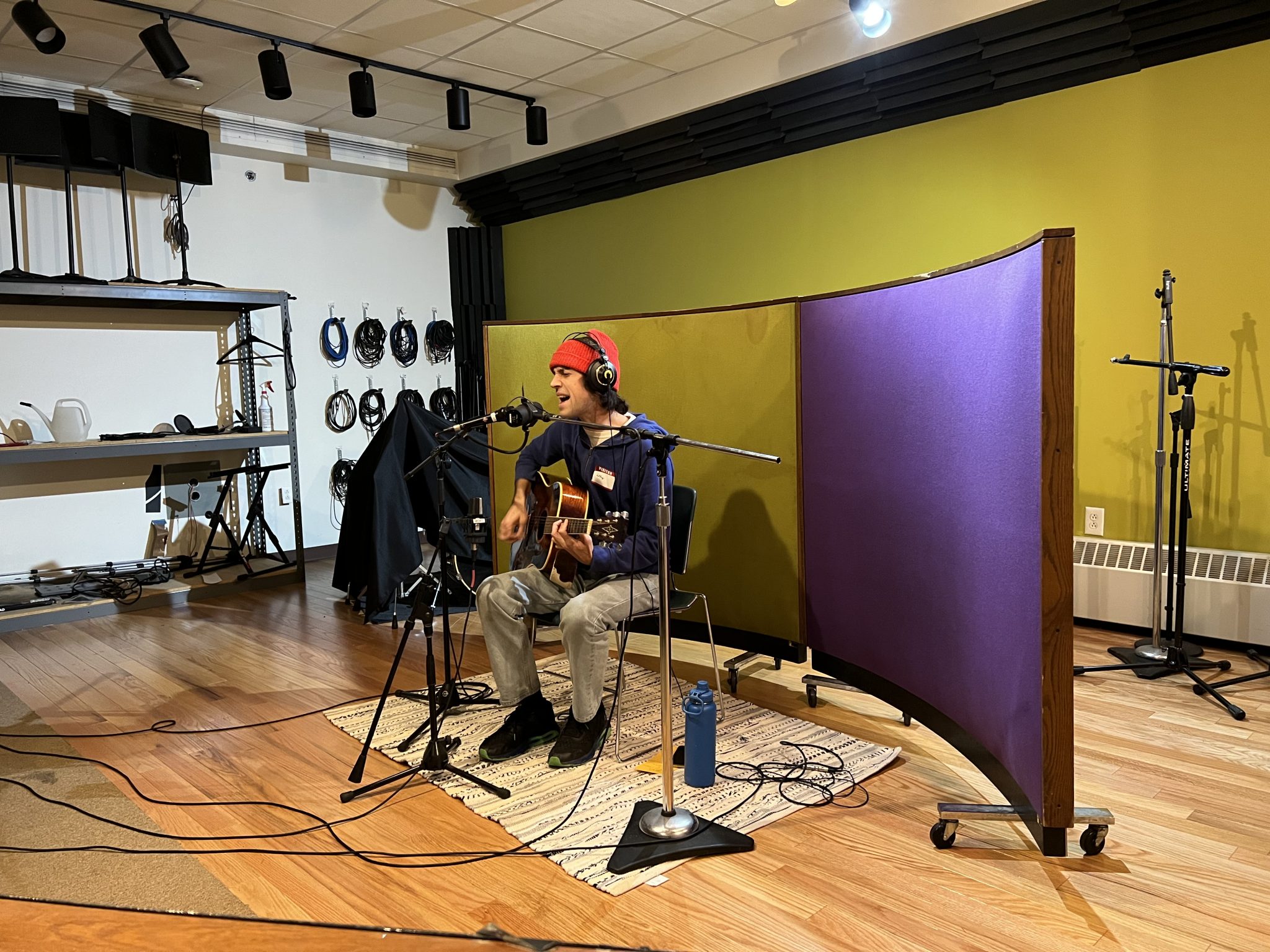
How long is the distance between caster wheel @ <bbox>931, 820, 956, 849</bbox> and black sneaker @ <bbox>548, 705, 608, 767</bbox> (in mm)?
1122

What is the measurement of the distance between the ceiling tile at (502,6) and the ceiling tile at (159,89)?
79.0 inches

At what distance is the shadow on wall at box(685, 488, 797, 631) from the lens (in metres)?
3.63

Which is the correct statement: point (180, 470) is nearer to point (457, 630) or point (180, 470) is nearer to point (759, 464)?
point (457, 630)

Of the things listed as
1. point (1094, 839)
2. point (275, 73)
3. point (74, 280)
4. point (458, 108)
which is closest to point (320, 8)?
point (275, 73)

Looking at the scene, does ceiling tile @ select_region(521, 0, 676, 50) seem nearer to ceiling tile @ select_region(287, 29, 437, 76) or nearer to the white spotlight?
ceiling tile @ select_region(287, 29, 437, 76)

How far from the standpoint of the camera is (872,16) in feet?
15.6

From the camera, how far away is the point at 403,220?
7809 mm

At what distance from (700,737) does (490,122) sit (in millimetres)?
5665

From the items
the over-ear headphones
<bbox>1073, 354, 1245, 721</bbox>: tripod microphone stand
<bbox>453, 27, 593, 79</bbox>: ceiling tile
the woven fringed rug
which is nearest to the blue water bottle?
the woven fringed rug

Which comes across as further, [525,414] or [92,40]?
[92,40]

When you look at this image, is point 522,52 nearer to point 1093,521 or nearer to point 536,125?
point 536,125

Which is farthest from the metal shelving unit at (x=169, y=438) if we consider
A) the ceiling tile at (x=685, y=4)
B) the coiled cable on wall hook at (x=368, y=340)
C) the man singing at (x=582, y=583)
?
the man singing at (x=582, y=583)

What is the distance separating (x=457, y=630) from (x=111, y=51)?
3862mm

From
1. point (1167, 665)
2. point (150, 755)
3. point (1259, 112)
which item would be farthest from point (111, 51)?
point (1167, 665)
